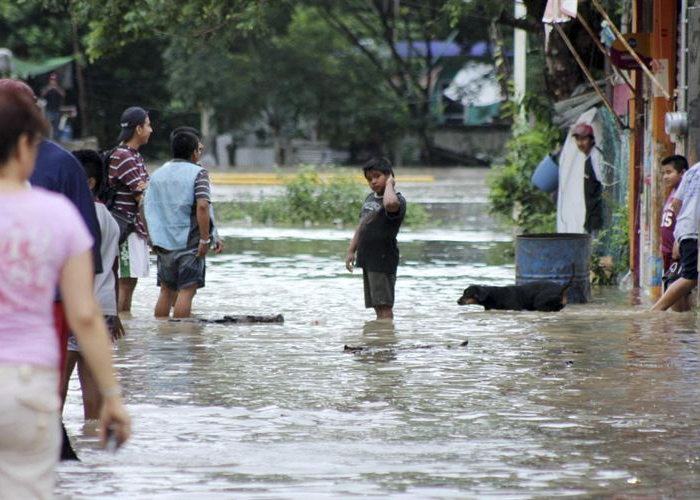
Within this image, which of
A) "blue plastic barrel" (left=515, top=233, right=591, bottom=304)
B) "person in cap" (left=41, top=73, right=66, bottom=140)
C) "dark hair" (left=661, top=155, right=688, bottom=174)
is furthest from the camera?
"person in cap" (left=41, top=73, right=66, bottom=140)

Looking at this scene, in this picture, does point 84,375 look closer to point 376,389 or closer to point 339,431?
point 339,431

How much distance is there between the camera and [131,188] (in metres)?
12.6

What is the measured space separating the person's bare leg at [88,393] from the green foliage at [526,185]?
13.1 m

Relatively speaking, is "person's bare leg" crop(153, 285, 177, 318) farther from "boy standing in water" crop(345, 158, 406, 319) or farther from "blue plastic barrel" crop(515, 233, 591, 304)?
"blue plastic barrel" crop(515, 233, 591, 304)

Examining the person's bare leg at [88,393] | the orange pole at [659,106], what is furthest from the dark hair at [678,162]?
the person's bare leg at [88,393]

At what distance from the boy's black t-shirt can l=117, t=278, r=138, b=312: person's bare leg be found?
2105 mm

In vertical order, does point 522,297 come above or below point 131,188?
below

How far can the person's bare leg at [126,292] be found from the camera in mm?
13227

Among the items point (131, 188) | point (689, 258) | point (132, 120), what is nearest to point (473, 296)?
point (689, 258)

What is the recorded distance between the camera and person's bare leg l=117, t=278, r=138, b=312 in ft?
43.4

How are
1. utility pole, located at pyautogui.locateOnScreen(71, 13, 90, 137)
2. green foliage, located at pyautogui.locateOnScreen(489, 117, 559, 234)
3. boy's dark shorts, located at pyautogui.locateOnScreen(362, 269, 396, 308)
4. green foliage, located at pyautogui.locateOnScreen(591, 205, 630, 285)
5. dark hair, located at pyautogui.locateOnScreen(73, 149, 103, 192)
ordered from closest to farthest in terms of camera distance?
1. dark hair, located at pyautogui.locateOnScreen(73, 149, 103, 192)
2. boy's dark shorts, located at pyautogui.locateOnScreen(362, 269, 396, 308)
3. green foliage, located at pyautogui.locateOnScreen(591, 205, 630, 285)
4. green foliage, located at pyautogui.locateOnScreen(489, 117, 559, 234)
5. utility pole, located at pyautogui.locateOnScreen(71, 13, 90, 137)

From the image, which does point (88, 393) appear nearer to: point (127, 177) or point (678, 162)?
point (127, 177)

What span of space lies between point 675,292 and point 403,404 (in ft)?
16.4

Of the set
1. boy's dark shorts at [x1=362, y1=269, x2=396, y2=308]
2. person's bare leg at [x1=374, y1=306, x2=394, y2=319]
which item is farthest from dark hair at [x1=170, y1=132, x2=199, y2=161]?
person's bare leg at [x1=374, y1=306, x2=394, y2=319]
